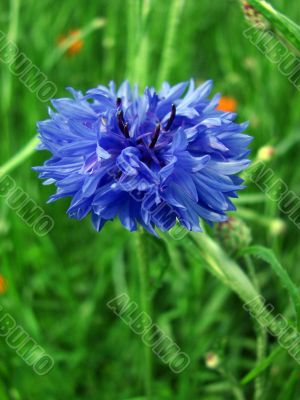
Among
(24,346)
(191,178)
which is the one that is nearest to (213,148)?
(191,178)

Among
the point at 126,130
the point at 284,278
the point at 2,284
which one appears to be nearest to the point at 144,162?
the point at 126,130

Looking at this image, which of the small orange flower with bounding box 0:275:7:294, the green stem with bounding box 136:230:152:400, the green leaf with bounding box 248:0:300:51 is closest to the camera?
the green leaf with bounding box 248:0:300:51

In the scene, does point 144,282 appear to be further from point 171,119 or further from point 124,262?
point 124,262

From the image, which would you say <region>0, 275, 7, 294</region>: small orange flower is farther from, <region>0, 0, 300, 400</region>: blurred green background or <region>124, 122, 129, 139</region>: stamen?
<region>124, 122, 129, 139</region>: stamen

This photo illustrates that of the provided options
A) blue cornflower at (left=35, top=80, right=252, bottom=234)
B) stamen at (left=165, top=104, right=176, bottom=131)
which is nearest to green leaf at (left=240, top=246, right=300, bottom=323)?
blue cornflower at (left=35, top=80, right=252, bottom=234)

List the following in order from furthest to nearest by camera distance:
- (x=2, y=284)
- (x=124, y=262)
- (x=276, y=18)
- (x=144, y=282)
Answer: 1. (x=124, y=262)
2. (x=2, y=284)
3. (x=144, y=282)
4. (x=276, y=18)

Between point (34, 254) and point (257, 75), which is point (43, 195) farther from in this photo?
point (257, 75)
